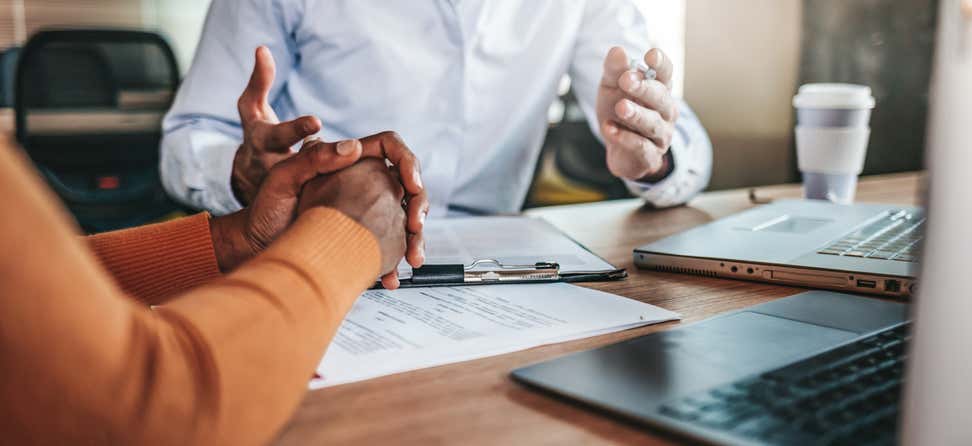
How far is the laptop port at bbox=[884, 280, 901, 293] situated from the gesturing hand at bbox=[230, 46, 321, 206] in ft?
1.87

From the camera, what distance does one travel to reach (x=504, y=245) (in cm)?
94

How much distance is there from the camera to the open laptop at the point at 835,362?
31 cm

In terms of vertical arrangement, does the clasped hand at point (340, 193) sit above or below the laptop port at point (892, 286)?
above

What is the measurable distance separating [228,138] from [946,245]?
3.66ft

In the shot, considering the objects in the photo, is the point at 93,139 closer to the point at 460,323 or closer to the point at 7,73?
the point at 7,73

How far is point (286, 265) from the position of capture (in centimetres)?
47

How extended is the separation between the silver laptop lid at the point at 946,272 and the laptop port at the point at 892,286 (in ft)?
1.39

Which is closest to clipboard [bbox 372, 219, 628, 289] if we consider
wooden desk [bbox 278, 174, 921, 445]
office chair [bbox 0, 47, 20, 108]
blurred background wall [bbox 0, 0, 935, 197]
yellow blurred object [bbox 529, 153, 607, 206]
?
wooden desk [bbox 278, 174, 921, 445]

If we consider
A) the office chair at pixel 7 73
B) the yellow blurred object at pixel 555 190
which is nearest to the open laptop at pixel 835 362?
the yellow blurred object at pixel 555 190

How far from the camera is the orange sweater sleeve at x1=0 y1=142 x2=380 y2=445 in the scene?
33 cm

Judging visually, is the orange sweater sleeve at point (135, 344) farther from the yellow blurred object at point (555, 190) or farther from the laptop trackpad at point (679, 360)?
the yellow blurred object at point (555, 190)

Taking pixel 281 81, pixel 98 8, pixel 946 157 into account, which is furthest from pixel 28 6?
pixel 946 157

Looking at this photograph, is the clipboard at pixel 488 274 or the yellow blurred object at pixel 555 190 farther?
the yellow blurred object at pixel 555 190

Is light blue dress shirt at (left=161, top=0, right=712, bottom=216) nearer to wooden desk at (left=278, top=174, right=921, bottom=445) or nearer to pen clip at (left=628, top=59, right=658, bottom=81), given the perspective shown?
pen clip at (left=628, top=59, right=658, bottom=81)
